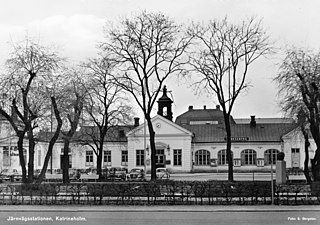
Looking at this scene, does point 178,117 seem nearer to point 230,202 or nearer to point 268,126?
point 268,126

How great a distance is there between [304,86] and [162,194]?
464 inches

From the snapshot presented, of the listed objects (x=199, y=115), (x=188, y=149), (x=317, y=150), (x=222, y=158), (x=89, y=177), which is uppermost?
(x=199, y=115)

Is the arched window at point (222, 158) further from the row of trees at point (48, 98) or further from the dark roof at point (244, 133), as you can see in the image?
the row of trees at point (48, 98)

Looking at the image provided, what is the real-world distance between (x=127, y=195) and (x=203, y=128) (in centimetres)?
4463

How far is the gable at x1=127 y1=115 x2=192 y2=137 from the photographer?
68.9m

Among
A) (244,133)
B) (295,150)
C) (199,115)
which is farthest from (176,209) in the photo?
(199,115)

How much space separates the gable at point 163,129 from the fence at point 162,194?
40.0 meters

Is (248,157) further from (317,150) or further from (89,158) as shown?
(317,150)

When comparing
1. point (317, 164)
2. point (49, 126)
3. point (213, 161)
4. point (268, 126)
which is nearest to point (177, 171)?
point (213, 161)

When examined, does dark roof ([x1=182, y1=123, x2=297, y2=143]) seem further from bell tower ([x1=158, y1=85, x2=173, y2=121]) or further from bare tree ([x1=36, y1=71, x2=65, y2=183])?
bare tree ([x1=36, y1=71, x2=65, y2=183])

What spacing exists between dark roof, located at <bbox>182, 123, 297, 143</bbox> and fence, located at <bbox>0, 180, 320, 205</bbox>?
40.9 metres

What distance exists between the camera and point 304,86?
3481 centimetres

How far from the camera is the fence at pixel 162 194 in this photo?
90.4 feet

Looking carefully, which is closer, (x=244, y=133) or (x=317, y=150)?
(x=317, y=150)
